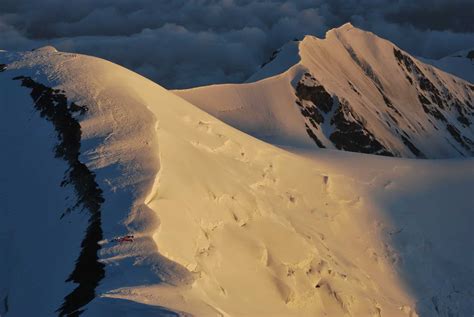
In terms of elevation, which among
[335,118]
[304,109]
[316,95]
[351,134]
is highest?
[304,109]

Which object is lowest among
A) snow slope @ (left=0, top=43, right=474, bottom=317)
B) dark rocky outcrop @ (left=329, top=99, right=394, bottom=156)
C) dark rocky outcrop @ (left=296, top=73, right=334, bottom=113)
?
dark rocky outcrop @ (left=329, top=99, right=394, bottom=156)

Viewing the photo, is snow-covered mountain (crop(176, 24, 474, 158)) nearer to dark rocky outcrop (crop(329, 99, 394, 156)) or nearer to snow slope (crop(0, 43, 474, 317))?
dark rocky outcrop (crop(329, 99, 394, 156))

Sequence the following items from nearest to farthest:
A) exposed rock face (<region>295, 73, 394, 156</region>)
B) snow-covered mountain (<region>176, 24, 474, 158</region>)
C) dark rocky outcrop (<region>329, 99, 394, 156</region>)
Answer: snow-covered mountain (<region>176, 24, 474, 158</region>) → exposed rock face (<region>295, 73, 394, 156</region>) → dark rocky outcrop (<region>329, 99, 394, 156</region>)

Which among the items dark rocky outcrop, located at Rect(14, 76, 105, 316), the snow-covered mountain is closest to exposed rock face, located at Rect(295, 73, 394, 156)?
the snow-covered mountain

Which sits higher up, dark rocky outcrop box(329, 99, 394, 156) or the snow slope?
the snow slope

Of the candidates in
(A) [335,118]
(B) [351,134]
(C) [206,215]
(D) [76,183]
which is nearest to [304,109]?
(A) [335,118]

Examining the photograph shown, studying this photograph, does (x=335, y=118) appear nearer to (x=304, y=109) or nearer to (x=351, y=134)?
(x=351, y=134)

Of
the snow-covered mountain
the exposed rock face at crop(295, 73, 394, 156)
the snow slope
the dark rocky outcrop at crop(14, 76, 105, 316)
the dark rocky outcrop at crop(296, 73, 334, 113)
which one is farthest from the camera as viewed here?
the dark rocky outcrop at crop(296, 73, 334, 113)
